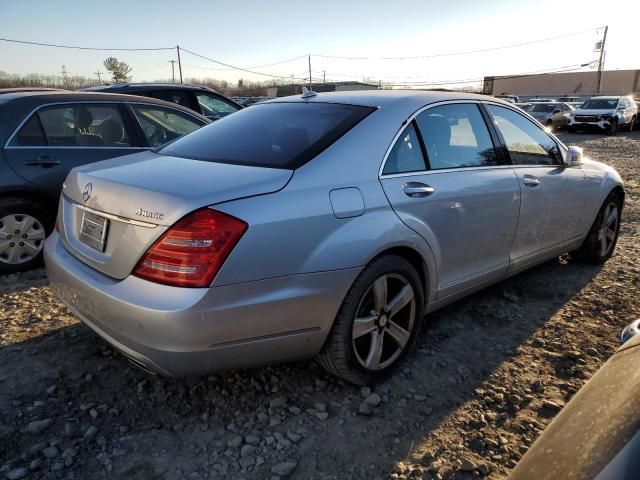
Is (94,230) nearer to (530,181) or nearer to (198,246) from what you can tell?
(198,246)

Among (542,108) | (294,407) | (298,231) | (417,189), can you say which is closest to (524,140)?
(417,189)

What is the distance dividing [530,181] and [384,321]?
168 cm

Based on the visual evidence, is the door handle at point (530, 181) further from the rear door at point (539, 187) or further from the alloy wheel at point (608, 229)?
the alloy wheel at point (608, 229)

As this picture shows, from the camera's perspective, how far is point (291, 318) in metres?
2.35

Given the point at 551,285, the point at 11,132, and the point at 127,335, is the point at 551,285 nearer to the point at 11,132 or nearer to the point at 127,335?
the point at 127,335

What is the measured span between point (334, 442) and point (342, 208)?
3.58 ft

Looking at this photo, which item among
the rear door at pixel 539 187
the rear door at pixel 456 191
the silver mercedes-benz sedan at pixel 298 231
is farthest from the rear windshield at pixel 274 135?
the rear door at pixel 539 187

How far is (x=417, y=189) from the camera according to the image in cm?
286

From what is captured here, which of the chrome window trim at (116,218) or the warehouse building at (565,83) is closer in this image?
the chrome window trim at (116,218)

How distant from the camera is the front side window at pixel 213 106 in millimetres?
8781

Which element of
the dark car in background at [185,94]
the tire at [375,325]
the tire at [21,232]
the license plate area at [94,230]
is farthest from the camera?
the dark car in background at [185,94]

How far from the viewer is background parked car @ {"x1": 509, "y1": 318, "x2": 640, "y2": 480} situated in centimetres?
110

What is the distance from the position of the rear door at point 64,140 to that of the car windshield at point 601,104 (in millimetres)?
23359

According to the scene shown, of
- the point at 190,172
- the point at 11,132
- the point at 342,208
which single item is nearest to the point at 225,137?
the point at 190,172
